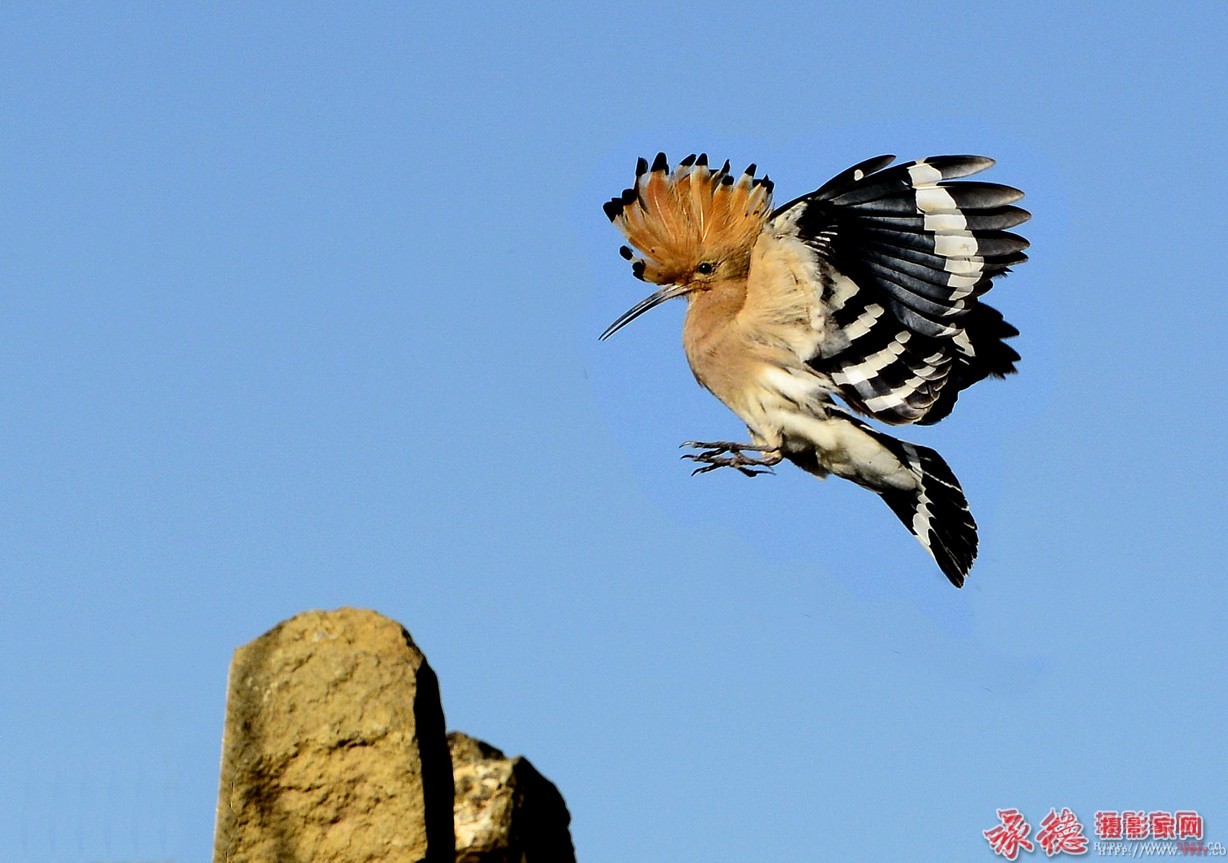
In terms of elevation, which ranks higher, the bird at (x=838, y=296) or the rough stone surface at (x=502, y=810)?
the bird at (x=838, y=296)

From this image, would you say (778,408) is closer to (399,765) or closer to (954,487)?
(954,487)

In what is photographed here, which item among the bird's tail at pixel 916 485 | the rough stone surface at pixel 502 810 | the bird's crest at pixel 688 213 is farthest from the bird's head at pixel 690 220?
the rough stone surface at pixel 502 810

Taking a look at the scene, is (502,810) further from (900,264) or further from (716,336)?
(900,264)

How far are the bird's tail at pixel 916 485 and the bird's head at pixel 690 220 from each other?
705 millimetres

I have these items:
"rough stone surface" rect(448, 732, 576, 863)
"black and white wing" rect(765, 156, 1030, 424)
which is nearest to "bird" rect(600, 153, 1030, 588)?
"black and white wing" rect(765, 156, 1030, 424)

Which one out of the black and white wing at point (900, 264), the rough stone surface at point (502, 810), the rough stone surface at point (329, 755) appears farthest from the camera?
the black and white wing at point (900, 264)

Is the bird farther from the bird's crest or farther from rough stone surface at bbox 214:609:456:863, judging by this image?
rough stone surface at bbox 214:609:456:863

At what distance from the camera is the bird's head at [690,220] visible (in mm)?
5848

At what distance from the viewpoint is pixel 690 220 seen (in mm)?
5930

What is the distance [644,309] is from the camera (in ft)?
20.1

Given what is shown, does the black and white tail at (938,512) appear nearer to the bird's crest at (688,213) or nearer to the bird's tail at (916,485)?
the bird's tail at (916,485)

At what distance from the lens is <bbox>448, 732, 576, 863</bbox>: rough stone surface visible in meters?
5.26

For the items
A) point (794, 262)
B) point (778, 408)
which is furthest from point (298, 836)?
point (794, 262)

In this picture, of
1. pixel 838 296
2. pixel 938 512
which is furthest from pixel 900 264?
pixel 938 512
